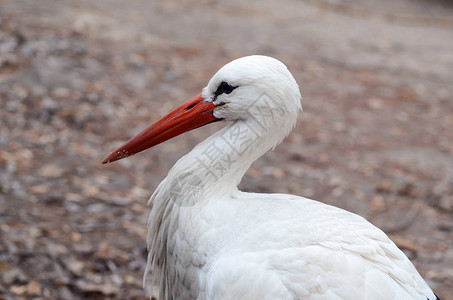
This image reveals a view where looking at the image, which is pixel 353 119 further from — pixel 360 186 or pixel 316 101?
pixel 360 186

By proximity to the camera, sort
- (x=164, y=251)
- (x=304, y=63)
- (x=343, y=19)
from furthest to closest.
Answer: (x=343, y=19)
(x=304, y=63)
(x=164, y=251)

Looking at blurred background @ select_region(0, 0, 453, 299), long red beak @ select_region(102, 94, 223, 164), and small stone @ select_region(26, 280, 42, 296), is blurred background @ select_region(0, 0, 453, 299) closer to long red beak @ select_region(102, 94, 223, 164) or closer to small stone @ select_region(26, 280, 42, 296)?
small stone @ select_region(26, 280, 42, 296)

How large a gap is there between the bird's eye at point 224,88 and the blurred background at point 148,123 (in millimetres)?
1622

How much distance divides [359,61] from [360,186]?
408 cm

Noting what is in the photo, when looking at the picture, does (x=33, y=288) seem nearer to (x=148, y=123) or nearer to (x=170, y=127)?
(x=170, y=127)

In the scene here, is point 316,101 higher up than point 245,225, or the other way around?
point 245,225

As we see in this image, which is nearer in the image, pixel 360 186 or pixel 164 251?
pixel 164 251

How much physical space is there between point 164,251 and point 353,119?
4.39 meters

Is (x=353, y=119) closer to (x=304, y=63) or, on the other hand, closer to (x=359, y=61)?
(x=304, y=63)

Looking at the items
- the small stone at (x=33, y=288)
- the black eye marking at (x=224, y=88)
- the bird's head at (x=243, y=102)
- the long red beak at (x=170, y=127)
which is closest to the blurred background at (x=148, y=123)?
the small stone at (x=33, y=288)

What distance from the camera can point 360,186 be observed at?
5.21 m

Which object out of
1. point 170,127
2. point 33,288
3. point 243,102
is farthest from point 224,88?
point 33,288

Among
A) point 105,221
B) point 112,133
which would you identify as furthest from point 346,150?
point 105,221

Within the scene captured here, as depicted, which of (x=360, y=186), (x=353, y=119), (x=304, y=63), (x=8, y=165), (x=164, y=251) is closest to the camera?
(x=164, y=251)
